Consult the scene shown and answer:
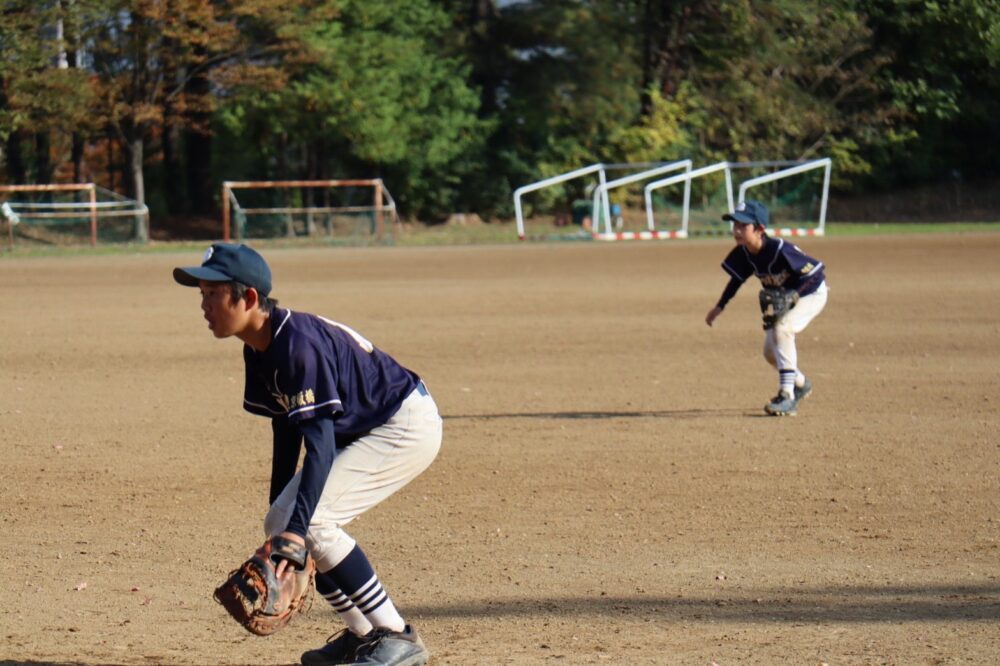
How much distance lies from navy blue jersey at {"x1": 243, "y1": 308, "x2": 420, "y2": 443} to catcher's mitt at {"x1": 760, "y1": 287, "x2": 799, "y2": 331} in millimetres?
6157

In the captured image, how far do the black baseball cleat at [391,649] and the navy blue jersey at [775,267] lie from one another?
242 inches

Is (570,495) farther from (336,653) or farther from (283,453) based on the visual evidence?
(283,453)

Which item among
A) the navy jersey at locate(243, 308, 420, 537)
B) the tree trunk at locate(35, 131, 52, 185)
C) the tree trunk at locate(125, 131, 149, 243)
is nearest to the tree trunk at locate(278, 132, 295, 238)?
the tree trunk at locate(125, 131, 149, 243)

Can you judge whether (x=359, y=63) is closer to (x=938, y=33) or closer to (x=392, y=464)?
(x=938, y=33)

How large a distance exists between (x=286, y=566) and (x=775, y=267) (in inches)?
271

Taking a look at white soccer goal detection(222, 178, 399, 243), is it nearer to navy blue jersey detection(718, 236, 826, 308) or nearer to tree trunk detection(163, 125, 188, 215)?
tree trunk detection(163, 125, 188, 215)

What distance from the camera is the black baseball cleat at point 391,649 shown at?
4516 millimetres

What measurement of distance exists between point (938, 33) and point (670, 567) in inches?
1643

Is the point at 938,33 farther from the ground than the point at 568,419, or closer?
farther from the ground

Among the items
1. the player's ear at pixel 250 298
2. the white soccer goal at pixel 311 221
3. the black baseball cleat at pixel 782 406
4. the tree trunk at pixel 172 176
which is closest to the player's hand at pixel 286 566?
the player's ear at pixel 250 298

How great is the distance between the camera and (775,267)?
10344 mm

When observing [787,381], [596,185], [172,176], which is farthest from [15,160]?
[787,381]

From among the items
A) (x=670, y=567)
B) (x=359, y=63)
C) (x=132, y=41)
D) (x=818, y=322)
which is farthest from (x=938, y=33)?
(x=670, y=567)

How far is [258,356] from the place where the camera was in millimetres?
4328
